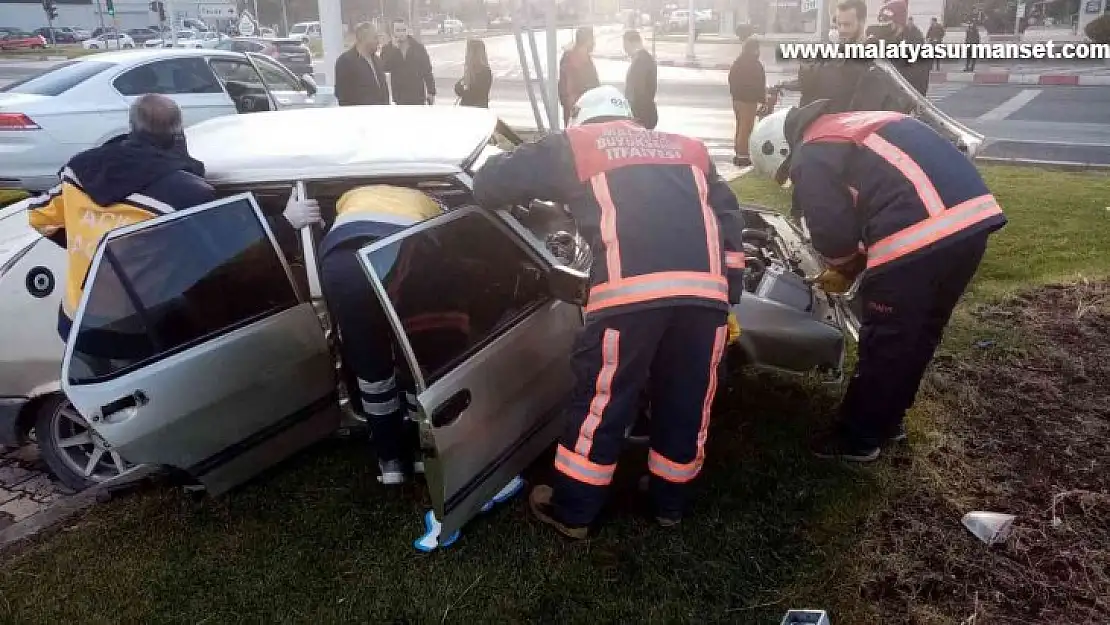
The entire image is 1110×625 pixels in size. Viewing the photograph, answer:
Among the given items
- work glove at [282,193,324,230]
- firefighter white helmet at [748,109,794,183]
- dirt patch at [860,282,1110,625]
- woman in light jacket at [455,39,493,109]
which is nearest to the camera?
dirt patch at [860,282,1110,625]

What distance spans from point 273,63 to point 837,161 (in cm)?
807

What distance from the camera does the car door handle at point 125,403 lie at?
8.96 ft

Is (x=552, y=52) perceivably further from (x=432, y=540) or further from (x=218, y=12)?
(x=218, y=12)

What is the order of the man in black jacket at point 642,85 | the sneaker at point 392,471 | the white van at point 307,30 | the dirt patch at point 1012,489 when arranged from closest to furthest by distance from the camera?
the dirt patch at point 1012,489
the sneaker at point 392,471
the man in black jacket at point 642,85
the white van at point 307,30

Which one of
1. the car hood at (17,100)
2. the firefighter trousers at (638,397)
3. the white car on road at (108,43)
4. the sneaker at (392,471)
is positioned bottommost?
the sneaker at (392,471)

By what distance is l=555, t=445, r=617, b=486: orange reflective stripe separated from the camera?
9.45ft

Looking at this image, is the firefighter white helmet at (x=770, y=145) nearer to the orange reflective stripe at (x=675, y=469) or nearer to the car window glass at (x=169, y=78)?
the orange reflective stripe at (x=675, y=469)

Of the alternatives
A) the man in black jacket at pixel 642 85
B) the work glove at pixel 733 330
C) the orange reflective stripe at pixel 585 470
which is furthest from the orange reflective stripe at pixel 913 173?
the man in black jacket at pixel 642 85

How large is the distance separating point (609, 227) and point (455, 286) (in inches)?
26.7

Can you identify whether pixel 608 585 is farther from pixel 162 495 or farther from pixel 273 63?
pixel 273 63

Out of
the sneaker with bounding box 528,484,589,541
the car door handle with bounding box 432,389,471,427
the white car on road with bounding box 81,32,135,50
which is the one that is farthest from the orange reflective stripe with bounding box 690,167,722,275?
the white car on road with bounding box 81,32,135,50

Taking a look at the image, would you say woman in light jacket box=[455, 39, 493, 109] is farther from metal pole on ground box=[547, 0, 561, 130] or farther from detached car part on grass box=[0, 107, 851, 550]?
detached car part on grass box=[0, 107, 851, 550]

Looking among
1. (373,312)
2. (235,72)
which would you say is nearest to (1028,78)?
(235,72)

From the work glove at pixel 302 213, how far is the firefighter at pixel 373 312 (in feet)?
0.34
